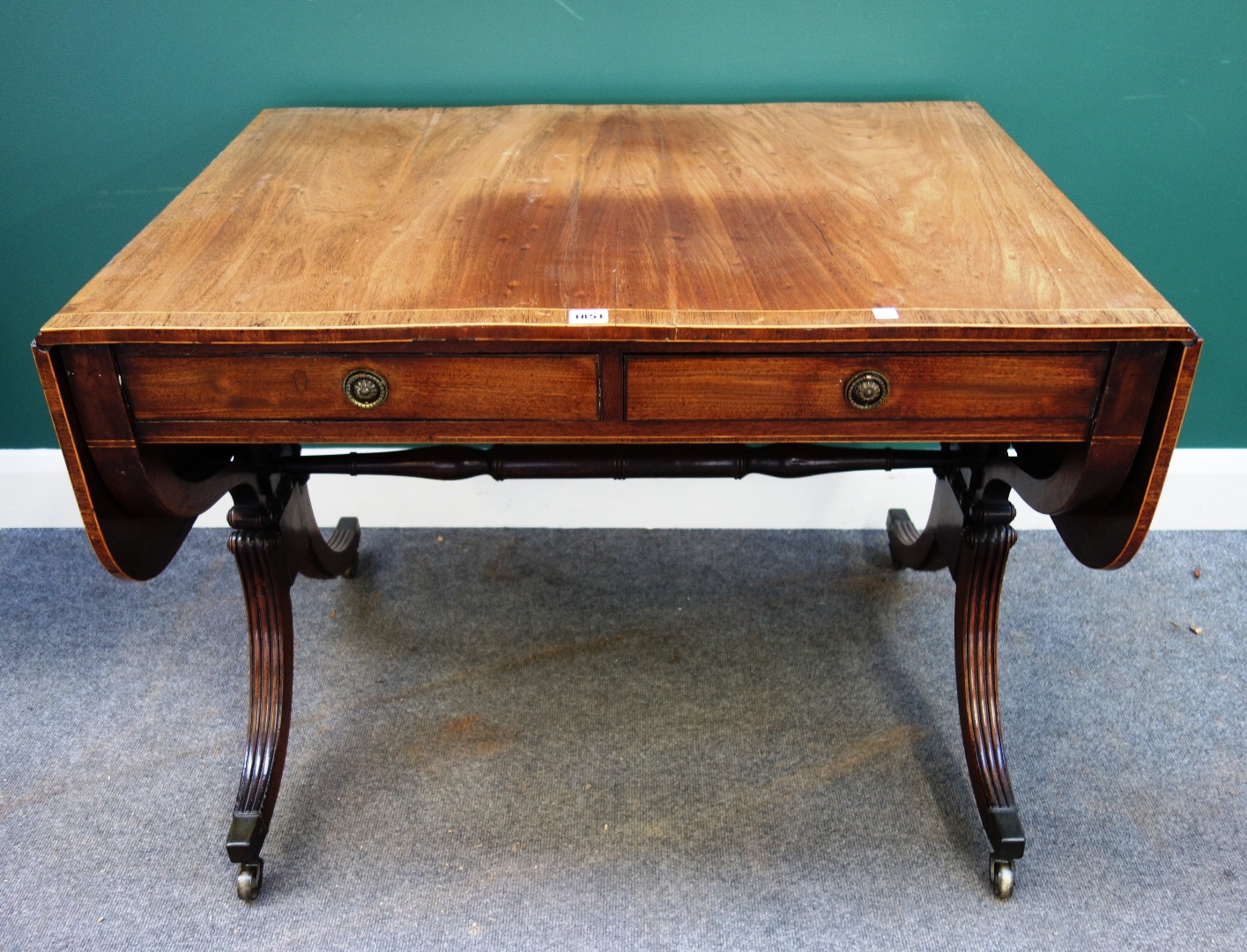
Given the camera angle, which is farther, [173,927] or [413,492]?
[413,492]

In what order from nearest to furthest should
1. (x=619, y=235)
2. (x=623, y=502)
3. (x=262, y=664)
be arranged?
(x=619, y=235) < (x=262, y=664) < (x=623, y=502)

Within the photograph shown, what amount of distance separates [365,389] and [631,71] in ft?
2.82

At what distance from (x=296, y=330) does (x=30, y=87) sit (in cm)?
103

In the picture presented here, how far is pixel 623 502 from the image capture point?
2.22 metres

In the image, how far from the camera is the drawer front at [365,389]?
1.17m

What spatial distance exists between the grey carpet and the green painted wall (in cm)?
74

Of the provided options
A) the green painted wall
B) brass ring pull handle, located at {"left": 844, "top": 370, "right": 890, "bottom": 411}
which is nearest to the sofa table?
brass ring pull handle, located at {"left": 844, "top": 370, "right": 890, "bottom": 411}

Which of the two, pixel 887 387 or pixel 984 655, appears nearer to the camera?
pixel 887 387

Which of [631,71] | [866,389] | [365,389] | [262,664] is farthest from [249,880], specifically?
[631,71]

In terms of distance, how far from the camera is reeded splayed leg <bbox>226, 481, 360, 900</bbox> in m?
1.51

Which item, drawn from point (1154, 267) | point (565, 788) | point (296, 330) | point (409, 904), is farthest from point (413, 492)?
point (1154, 267)

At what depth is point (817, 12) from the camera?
5.61ft

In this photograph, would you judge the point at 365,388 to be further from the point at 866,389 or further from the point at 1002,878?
the point at 1002,878

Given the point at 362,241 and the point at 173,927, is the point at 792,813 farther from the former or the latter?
the point at 362,241
